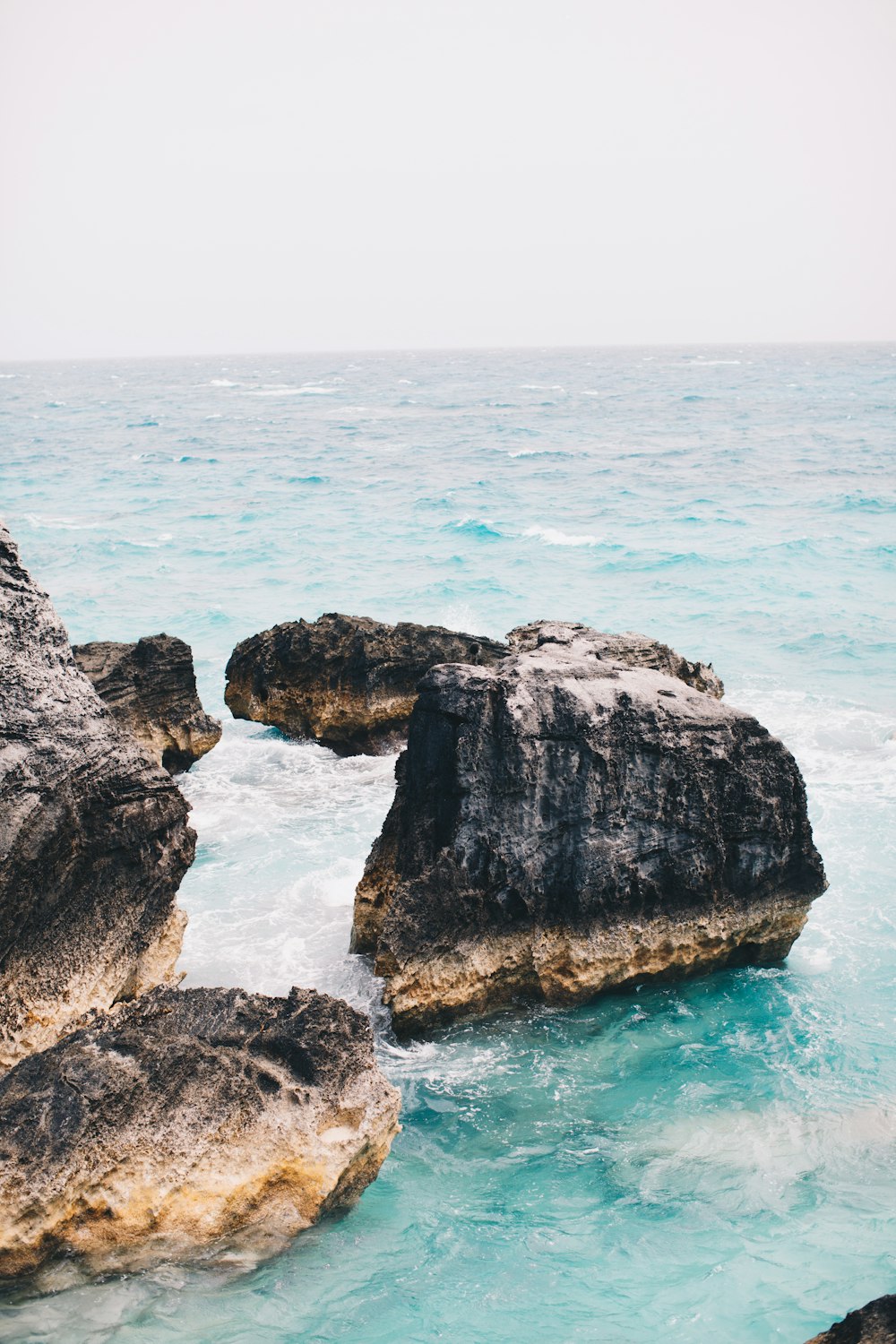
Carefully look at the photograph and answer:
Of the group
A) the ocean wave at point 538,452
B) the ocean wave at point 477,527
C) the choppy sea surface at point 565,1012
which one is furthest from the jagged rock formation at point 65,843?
the ocean wave at point 538,452

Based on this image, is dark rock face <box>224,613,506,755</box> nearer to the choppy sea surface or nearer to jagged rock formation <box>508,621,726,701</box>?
the choppy sea surface

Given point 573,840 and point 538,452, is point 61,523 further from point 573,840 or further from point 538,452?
point 573,840

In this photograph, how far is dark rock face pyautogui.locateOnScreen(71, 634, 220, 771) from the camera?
14352 millimetres

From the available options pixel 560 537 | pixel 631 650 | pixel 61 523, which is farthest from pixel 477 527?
pixel 631 650

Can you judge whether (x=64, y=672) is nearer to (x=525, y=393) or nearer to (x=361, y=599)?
(x=361, y=599)

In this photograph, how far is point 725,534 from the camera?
35188mm

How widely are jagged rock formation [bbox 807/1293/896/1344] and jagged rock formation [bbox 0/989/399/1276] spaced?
3023 millimetres

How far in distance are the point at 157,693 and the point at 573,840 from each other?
7.57 m

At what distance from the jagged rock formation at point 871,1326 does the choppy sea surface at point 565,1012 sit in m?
1.51

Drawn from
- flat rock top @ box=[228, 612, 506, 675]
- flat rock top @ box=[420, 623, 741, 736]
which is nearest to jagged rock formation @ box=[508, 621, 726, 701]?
flat rock top @ box=[228, 612, 506, 675]

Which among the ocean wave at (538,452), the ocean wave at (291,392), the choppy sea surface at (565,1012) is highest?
the ocean wave at (291,392)

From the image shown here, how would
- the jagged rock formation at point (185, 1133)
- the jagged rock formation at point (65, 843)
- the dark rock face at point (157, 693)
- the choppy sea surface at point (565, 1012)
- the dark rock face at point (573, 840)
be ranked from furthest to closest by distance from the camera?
the dark rock face at point (157, 693)
the dark rock face at point (573, 840)
the jagged rock formation at point (65, 843)
the choppy sea surface at point (565, 1012)
the jagged rock formation at point (185, 1133)

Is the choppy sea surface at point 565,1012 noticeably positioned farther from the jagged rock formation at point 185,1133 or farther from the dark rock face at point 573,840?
the dark rock face at point 573,840

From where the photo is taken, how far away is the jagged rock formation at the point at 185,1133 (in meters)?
6.24
